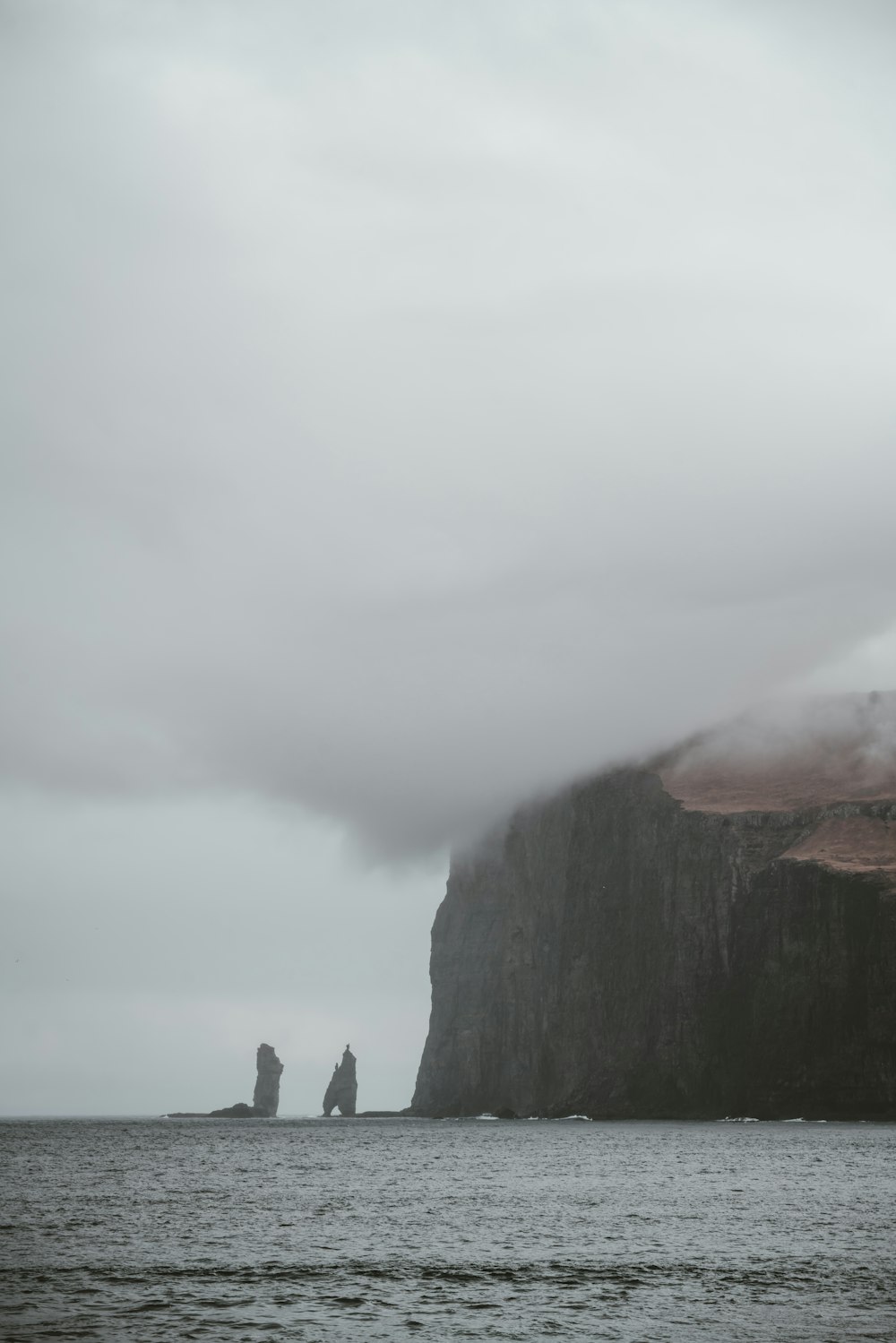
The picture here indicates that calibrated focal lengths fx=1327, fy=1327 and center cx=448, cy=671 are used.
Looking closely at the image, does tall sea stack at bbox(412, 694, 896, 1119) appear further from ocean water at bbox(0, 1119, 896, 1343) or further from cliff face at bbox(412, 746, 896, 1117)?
ocean water at bbox(0, 1119, 896, 1343)

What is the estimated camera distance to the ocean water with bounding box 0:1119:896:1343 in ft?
106

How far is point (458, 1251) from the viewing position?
4506 centimetres

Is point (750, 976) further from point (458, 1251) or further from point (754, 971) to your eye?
point (458, 1251)

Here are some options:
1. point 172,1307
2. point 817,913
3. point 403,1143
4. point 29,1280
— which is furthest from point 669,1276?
point 817,913

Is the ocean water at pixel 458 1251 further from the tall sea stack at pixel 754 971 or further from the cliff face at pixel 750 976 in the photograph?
the tall sea stack at pixel 754 971

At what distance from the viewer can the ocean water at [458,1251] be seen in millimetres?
32188

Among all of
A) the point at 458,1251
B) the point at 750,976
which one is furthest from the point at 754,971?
the point at 458,1251

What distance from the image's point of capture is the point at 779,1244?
150 ft

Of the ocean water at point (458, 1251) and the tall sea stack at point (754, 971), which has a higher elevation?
the tall sea stack at point (754, 971)

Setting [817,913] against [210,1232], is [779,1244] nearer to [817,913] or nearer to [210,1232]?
[210,1232]

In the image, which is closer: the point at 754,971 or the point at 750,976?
the point at 754,971

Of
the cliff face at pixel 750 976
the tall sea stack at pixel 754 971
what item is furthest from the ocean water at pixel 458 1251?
the tall sea stack at pixel 754 971

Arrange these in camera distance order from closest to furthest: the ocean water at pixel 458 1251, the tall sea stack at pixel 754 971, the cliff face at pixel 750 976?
1. the ocean water at pixel 458 1251
2. the cliff face at pixel 750 976
3. the tall sea stack at pixel 754 971

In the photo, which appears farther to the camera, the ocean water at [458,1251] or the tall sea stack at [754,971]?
the tall sea stack at [754,971]
